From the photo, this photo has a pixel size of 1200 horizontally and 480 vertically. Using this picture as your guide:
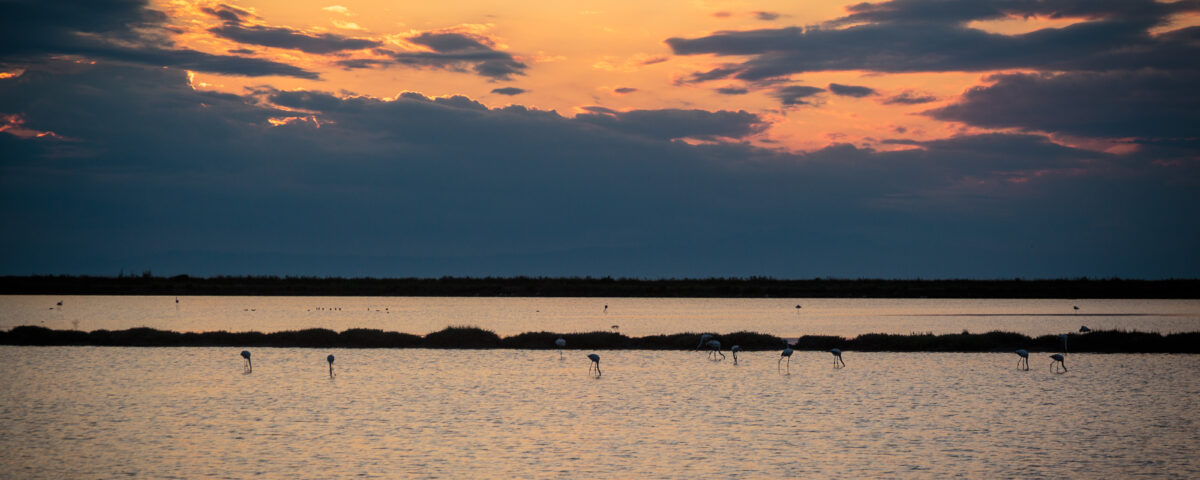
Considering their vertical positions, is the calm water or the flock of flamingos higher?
the calm water

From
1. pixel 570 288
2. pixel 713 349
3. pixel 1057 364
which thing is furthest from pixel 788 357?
pixel 570 288

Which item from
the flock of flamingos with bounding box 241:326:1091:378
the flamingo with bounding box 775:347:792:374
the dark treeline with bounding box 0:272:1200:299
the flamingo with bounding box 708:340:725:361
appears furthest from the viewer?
the dark treeline with bounding box 0:272:1200:299

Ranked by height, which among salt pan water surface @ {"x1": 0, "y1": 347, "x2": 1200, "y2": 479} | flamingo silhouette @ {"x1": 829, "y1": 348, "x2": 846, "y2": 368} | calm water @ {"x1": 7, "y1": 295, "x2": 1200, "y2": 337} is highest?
calm water @ {"x1": 7, "y1": 295, "x2": 1200, "y2": 337}

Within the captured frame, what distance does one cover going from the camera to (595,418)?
23.4 metres

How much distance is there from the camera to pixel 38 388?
2814 cm

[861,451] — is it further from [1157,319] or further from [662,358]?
[1157,319]

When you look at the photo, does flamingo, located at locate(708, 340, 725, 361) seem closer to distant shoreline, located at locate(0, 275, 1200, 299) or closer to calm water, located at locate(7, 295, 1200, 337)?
calm water, located at locate(7, 295, 1200, 337)

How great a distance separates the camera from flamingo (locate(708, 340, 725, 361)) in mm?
38562

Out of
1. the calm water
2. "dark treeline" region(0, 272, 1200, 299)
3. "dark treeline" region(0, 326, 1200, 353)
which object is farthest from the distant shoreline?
"dark treeline" region(0, 326, 1200, 353)

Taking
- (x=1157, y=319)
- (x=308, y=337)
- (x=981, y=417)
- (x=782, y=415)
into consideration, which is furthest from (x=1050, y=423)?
(x=1157, y=319)

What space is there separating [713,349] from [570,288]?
8781 cm

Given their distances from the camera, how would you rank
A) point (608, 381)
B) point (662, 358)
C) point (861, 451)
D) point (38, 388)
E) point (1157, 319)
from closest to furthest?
point (861, 451) < point (38, 388) < point (608, 381) < point (662, 358) < point (1157, 319)

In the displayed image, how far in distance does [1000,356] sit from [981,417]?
1651cm

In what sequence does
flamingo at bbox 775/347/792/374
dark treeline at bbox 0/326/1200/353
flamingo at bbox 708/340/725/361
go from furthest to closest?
1. dark treeline at bbox 0/326/1200/353
2. flamingo at bbox 708/340/725/361
3. flamingo at bbox 775/347/792/374
